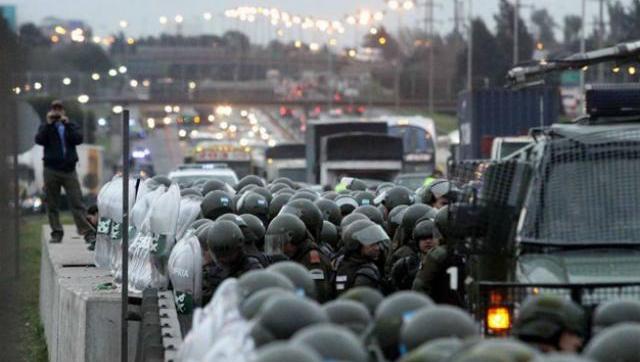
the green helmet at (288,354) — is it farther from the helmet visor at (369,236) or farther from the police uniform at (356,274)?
the helmet visor at (369,236)

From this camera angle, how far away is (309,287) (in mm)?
10516

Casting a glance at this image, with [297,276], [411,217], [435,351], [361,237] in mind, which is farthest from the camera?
[411,217]

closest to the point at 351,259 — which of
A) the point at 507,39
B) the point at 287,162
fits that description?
the point at 287,162

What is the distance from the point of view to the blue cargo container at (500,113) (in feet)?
173

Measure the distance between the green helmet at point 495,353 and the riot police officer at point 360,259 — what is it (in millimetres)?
7700

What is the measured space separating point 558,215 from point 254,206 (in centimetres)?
700

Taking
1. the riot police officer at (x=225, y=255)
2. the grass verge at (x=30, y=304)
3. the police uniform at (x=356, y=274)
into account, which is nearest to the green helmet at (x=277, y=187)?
the grass verge at (x=30, y=304)

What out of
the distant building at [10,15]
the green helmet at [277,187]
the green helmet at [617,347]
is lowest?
the green helmet at [617,347]

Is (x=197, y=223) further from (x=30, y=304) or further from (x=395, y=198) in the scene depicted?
(x=30, y=304)

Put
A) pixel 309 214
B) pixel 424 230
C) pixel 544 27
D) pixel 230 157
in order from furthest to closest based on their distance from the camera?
pixel 544 27 → pixel 230 157 → pixel 309 214 → pixel 424 230

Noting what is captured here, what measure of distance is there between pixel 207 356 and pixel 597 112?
6.32 metres

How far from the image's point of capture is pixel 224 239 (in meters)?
14.8

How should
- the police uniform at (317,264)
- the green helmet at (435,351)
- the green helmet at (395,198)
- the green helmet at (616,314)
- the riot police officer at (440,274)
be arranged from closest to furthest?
the green helmet at (435,351) → the green helmet at (616,314) → the riot police officer at (440,274) → the police uniform at (317,264) → the green helmet at (395,198)

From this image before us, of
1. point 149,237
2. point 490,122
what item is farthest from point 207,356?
point 490,122
